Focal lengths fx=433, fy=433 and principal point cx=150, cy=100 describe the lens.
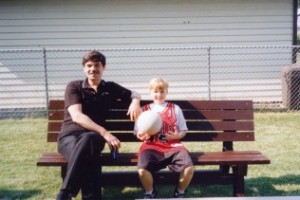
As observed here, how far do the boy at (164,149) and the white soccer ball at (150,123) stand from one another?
3.4 inches

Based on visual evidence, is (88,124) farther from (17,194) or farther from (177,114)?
(17,194)

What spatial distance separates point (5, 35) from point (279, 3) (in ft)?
23.2

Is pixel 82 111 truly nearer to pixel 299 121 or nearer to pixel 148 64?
pixel 299 121

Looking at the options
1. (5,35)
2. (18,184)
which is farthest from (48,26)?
(18,184)

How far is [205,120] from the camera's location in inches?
193

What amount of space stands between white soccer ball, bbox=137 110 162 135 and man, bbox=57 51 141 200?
274 millimetres

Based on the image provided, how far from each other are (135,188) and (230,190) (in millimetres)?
1081

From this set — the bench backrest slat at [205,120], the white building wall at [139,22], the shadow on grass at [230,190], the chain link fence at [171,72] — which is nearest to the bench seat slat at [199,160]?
the bench backrest slat at [205,120]

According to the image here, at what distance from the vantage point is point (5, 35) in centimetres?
1103

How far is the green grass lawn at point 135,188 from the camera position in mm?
4797

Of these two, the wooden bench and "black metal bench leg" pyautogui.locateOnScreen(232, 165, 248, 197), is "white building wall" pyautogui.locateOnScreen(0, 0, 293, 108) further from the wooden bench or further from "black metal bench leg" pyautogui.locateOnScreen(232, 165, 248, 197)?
"black metal bench leg" pyautogui.locateOnScreen(232, 165, 248, 197)

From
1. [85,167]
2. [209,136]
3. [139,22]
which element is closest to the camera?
[85,167]

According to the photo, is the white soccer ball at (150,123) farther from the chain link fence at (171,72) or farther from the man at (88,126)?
the chain link fence at (171,72)

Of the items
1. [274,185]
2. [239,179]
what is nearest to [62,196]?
[239,179]
